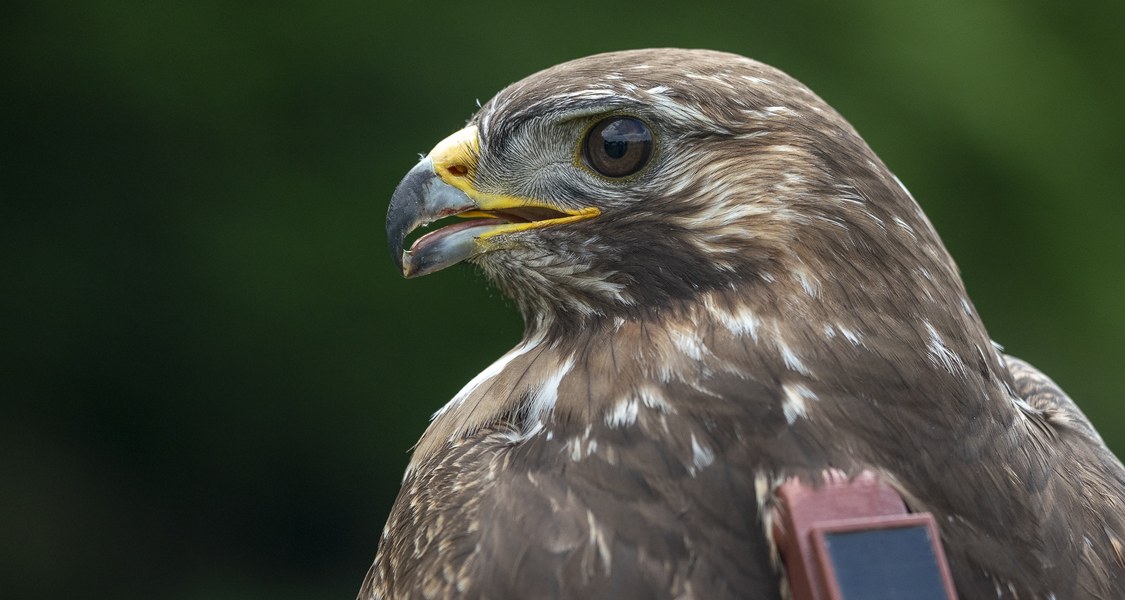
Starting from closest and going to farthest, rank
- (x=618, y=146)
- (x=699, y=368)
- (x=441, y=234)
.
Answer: (x=699, y=368) → (x=618, y=146) → (x=441, y=234)

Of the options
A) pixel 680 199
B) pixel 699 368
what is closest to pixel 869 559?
pixel 699 368

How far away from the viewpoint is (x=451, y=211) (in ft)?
7.97

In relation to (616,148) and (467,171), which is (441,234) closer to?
(467,171)

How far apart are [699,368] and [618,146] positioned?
0.44m

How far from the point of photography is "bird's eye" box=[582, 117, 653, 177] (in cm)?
219

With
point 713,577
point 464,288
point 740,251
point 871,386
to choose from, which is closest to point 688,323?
point 740,251

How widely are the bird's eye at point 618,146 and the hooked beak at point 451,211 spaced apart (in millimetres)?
138

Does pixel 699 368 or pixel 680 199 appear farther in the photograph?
pixel 680 199

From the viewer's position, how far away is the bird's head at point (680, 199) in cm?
209

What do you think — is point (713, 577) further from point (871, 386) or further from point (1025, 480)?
point (1025, 480)

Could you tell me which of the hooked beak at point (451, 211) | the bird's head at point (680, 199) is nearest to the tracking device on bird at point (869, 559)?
the bird's head at point (680, 199)

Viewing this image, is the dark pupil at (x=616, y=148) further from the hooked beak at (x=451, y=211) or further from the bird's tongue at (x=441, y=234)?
the bird's tongue at (x=441, y=234)

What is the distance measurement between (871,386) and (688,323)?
0.32m

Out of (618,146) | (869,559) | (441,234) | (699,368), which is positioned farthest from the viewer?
(441,234)
